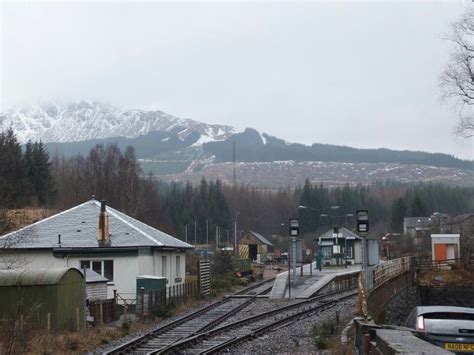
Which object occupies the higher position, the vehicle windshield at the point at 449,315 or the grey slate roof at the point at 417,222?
the vehicle windshield at the point at 449,315

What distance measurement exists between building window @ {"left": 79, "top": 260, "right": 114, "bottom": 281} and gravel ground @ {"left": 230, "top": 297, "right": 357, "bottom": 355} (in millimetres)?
11347

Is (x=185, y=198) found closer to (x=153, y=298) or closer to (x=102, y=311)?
(x=153, y=298)

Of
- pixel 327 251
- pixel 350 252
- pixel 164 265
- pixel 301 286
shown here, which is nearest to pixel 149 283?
pixel 164 265

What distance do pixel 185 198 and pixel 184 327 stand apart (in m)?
113

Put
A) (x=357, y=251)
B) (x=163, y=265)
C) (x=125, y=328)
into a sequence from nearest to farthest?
(x=125, y=328) → (x=163, y=265) → (x=357, y=251)

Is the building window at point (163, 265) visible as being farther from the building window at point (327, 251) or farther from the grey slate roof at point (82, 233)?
the building window at point (327, 251)

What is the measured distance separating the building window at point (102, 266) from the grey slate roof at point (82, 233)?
0.76m

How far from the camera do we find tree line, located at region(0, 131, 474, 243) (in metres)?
70.3

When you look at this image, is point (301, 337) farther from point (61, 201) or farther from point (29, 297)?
point (61, 201)

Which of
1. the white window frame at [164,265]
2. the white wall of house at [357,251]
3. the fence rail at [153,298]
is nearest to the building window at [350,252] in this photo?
the white wall of house at [357,251]

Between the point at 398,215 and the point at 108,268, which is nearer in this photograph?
the point at 108,268

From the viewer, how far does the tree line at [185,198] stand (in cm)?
7031

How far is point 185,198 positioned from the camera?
13712 cm

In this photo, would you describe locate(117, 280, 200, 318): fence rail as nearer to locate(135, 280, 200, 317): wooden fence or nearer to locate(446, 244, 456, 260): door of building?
locate(135, 280, 200, 317): wooden fence
